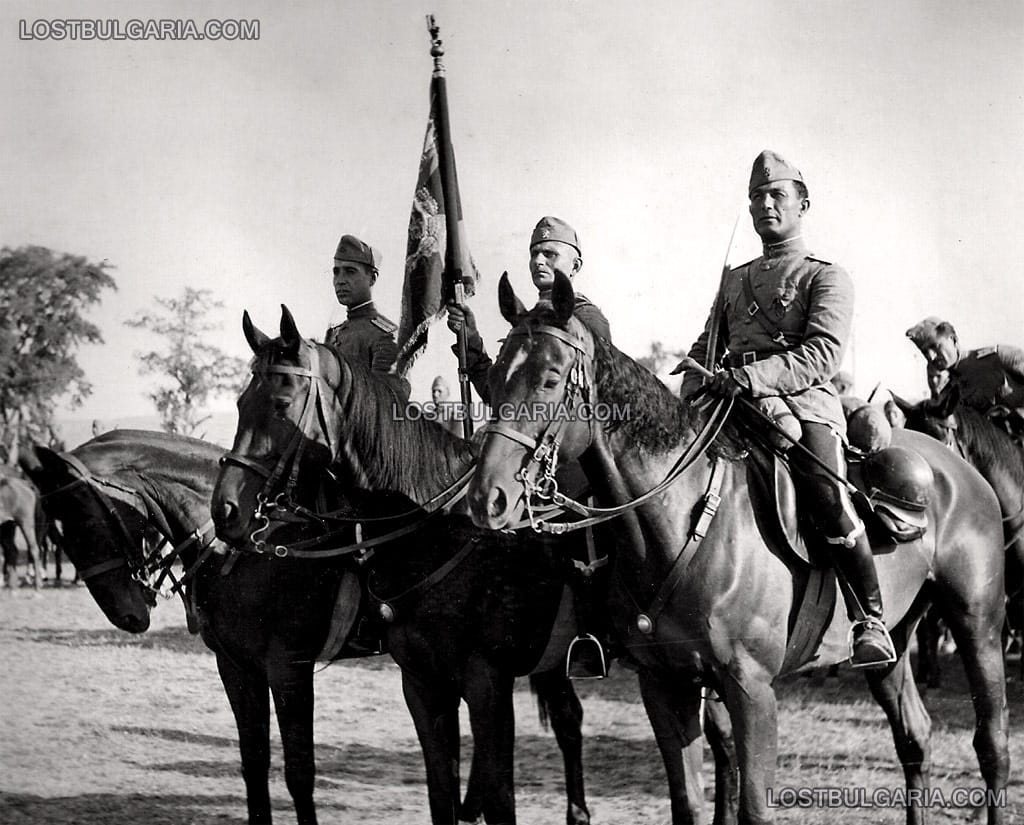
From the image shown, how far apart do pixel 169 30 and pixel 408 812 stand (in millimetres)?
5392

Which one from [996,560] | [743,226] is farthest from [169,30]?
[996,560]

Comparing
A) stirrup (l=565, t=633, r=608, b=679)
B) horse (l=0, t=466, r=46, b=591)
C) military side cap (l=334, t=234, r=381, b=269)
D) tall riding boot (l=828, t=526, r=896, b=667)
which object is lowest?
stirrup (l=565, t=633, r=608, b=679)

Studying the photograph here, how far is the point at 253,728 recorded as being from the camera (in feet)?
17.0

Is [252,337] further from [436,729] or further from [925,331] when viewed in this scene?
[925,331]

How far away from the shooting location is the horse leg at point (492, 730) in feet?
14.6

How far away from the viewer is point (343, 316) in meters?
6.64

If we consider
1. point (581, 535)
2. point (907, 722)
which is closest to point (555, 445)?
point (581, 535)

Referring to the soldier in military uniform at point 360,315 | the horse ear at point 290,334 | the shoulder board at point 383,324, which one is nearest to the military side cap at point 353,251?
the soldier in military uniform at point 360,315

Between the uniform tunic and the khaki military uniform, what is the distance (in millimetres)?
1826

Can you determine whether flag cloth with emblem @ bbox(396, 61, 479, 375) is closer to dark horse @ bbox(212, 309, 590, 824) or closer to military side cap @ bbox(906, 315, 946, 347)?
dark horse @ bbox(212, 309, 590, 824)

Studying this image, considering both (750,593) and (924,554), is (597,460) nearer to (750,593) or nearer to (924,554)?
(750,593)

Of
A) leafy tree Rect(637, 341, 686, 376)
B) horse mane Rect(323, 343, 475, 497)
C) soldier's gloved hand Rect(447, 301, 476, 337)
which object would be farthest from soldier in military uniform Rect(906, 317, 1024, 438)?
horse mane Rect(323, 343, 475, 497)

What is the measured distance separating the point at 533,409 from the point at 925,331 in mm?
4163

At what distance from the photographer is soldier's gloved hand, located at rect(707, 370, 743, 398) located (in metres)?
4.13
